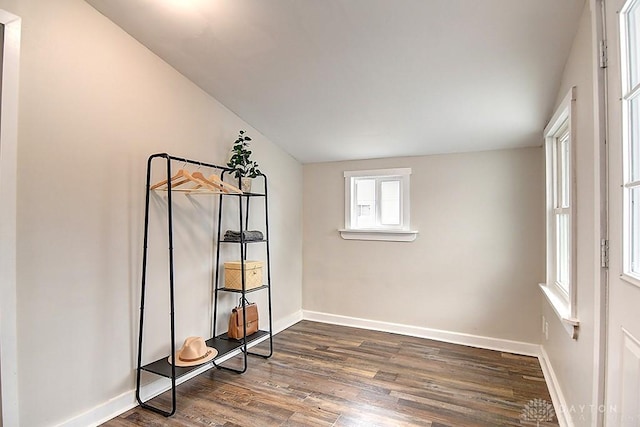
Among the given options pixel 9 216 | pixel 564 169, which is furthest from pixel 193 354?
pixel 564 169

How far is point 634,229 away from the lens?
115 cm

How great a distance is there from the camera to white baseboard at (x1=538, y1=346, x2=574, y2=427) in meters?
1.94

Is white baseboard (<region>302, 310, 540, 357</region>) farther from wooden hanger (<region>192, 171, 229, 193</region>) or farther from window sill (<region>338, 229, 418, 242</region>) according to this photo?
wooden hanger (<region>192, 171, 229, 193</region>)

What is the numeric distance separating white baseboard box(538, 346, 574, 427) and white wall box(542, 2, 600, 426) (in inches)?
2.2

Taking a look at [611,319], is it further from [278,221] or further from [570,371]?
[278,221]

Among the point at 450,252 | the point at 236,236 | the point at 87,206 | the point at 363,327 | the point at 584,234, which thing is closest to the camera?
the point at 584,234

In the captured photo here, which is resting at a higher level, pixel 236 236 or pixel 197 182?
pixel 197 182

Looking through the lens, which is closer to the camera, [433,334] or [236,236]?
[236,236]

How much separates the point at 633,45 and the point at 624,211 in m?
0.56

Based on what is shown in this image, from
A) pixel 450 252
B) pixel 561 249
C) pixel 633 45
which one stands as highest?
pixel 633 45

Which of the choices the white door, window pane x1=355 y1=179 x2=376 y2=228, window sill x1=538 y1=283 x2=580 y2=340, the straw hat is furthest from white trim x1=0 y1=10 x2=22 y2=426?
window pane x1=355 y1=179 x2=376 y2=228

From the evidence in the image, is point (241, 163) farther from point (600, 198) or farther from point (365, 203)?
point (600, 198)

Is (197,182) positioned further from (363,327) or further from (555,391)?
(555,391)

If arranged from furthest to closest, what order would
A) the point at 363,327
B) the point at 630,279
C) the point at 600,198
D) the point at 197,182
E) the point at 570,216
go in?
the point at 363,327 < the point at 197,182 < the point at 570,216 < the point at 600,198 < the point at 630,279
